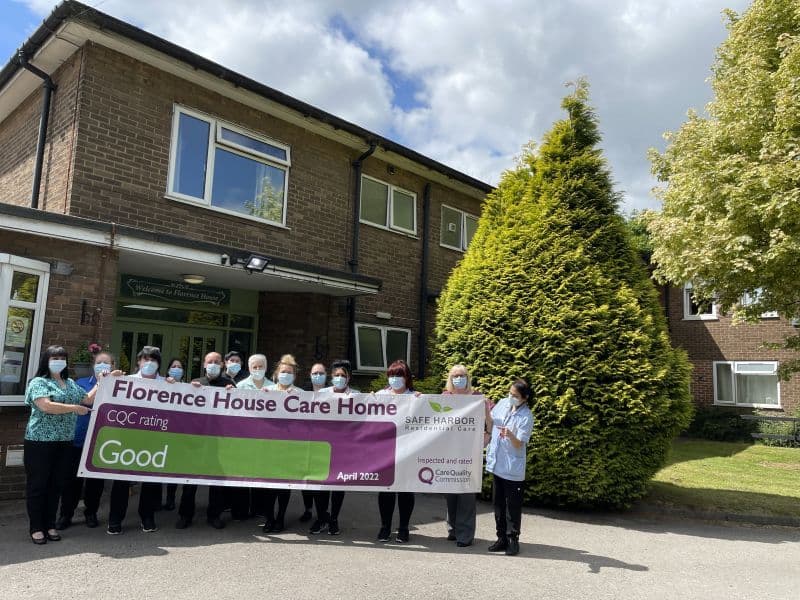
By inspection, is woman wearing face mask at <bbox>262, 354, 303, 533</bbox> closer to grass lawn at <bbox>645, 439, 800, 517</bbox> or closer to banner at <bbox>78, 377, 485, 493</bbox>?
banner at <bbox>78, 377, 485, 493</bbox>

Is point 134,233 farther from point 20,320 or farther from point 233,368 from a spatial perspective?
point 233,368

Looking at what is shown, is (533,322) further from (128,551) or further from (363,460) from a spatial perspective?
(128,551)

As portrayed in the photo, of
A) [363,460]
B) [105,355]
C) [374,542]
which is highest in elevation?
[105,355]

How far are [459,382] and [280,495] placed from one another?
7.13ft

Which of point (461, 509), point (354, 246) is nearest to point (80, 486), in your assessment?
point (461, 509)

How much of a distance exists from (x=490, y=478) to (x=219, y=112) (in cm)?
712

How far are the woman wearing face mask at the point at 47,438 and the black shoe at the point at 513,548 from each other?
162 inches

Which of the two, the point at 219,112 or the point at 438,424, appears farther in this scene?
the point at 219,112

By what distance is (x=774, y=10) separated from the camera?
11.5m

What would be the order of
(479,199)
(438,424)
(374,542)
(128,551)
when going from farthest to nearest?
(479,199), (438,424), (374,542), (128,551)

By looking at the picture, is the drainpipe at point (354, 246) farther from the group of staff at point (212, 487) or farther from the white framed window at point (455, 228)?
the group of staff at point (212, 487)

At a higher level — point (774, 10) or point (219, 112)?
point (774, 10)

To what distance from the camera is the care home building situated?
711 cm

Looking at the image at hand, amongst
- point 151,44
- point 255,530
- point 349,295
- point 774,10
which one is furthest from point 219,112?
point 774,10
